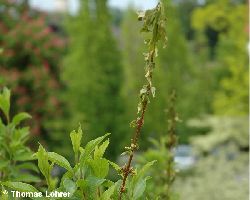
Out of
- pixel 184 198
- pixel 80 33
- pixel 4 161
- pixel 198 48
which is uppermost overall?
pixel 198 48

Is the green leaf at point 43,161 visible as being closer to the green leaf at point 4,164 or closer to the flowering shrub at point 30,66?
the green leaf at point 4,164

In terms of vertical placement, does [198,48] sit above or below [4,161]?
above

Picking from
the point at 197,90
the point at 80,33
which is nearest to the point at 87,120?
the point at 80,33

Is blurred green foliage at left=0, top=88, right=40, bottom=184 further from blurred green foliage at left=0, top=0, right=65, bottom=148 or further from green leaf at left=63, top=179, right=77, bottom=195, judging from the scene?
blurred green foliage at left=0, top=0, right=65, bottom=148

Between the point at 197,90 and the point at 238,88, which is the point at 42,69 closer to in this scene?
the point at 238,88

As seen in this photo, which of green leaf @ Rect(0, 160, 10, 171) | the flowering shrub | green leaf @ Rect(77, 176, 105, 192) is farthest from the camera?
the flowering shrub

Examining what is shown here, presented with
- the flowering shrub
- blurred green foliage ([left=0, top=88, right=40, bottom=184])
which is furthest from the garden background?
blurred green foliage ([left=0, top=88, right=40, bottom=184])

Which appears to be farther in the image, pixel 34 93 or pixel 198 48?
pixel 198 48

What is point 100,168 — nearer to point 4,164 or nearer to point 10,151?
point 4,164

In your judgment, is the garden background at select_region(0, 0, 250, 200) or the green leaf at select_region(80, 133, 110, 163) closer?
the green leaf at select_region(80, 133, 110, 163)

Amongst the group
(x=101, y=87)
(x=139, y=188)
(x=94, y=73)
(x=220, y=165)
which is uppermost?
(x=94, y=73)

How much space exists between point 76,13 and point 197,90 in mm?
6832

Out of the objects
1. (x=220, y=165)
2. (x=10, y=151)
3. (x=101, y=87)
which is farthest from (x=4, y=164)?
(x=101, y=87)

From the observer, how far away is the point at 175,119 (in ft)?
7.19
